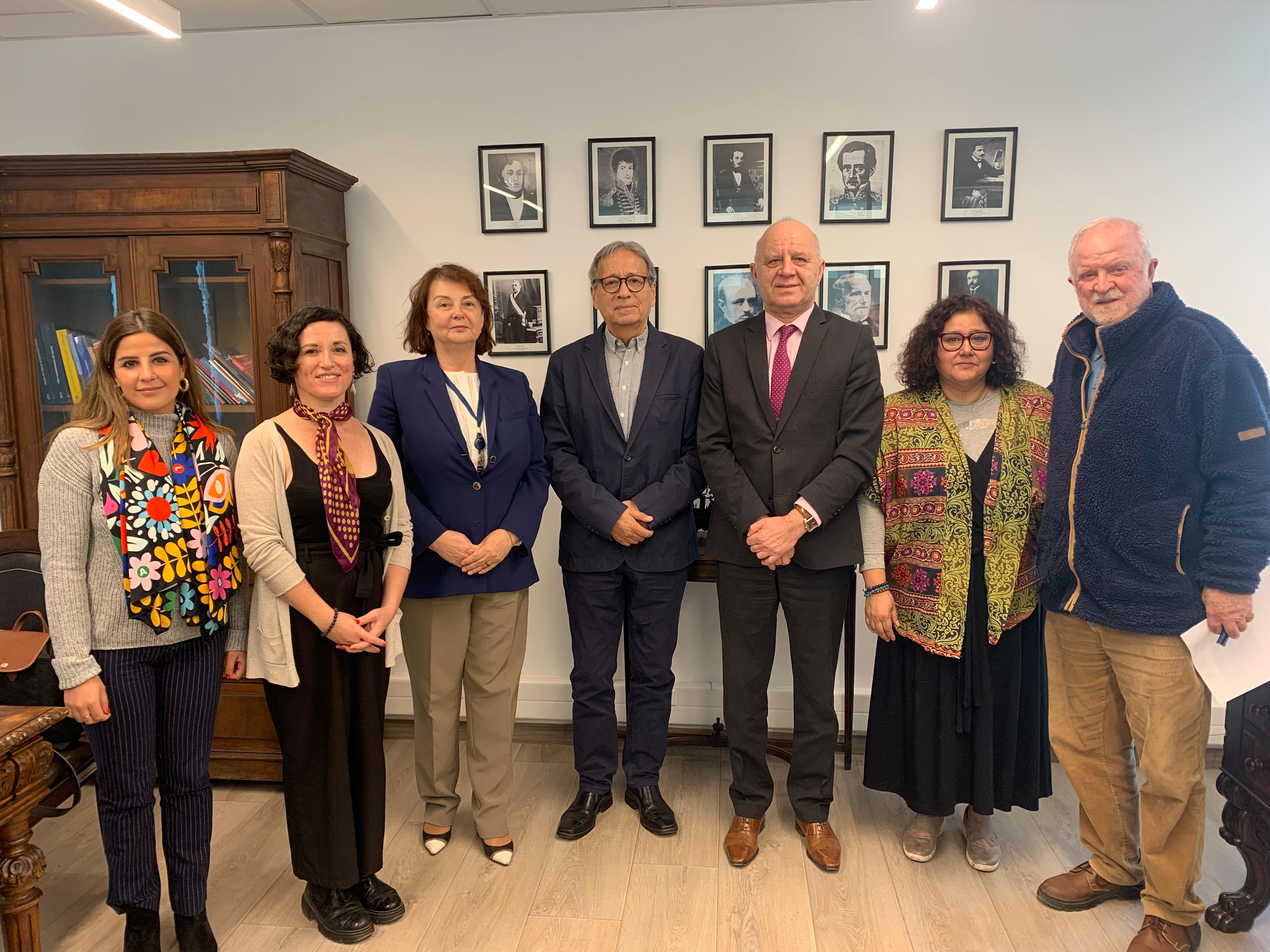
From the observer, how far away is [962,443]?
219 cm

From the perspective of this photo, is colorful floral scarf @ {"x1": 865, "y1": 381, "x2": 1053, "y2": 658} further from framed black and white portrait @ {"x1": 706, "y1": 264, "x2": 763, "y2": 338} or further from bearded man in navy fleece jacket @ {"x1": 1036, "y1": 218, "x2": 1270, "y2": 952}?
framed black and white portrait @ {"x1": 706, "y1": 264, "x2": 763, "y2": 338}

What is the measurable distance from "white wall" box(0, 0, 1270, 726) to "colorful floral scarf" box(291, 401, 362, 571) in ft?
4.13

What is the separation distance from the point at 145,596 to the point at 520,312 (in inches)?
67.0

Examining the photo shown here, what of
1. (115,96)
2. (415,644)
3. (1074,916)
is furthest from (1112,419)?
(115,96)

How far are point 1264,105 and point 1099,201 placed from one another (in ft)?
1.95

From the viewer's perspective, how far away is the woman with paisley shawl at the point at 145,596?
1.72 metres

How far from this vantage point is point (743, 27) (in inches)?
114

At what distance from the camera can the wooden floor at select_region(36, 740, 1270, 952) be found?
2.02 meters

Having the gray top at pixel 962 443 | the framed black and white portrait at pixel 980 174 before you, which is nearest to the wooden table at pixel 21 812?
the gray top at pixel 962 443

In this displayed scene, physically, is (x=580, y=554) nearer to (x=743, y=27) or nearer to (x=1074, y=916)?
(x=1074, y=916)

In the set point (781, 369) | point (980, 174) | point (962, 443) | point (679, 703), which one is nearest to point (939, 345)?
point (962, 443)

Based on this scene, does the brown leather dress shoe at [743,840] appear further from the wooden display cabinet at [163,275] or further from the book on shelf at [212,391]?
the book on shelf at [212,391]

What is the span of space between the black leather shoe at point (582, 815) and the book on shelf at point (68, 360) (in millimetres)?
2149

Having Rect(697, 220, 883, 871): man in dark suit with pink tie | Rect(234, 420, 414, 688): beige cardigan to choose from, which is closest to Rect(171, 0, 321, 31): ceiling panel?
Rect(234, 420, 414, 688): beige cardigan
